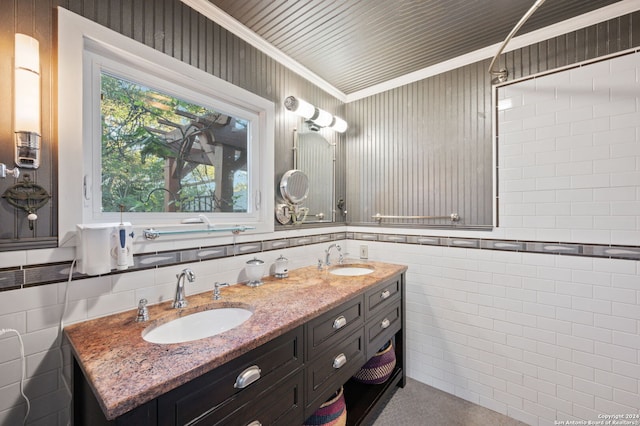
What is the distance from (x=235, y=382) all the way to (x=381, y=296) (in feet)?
3.73

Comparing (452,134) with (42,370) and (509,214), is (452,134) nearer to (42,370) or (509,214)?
(509,214)

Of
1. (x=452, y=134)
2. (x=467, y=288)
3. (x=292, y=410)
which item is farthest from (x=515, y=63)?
(x=292, y=410)

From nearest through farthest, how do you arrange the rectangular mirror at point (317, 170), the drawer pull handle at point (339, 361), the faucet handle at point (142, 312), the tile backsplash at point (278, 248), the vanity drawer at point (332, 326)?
the tile backsplash at point (278, 248)
the faucet handle at point (142, 312)
the vanity drawer at point (332, 326)
the drawer pull handle at point (339, 361)
the rectangular mirror at point (317, 170)

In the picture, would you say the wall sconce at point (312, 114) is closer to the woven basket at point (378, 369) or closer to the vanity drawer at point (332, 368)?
the vanity drawer at point (332, 368)

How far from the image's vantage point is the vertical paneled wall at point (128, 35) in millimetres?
917

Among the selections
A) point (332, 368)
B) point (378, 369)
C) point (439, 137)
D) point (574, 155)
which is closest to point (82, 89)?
point (332, 368)

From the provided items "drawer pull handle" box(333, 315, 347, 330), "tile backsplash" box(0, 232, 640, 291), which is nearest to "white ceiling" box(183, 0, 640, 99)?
"tile backsplash" box(0, 232, 640, 291)

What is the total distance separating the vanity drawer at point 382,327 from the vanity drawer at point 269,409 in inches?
24.9

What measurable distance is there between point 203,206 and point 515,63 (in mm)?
2183

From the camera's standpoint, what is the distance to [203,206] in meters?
1.55

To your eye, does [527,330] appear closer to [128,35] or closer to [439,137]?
[439,137]

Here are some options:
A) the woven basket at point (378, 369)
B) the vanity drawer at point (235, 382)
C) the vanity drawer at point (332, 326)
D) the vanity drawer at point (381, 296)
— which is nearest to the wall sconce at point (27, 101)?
the vanity drawer at point (235, 382)

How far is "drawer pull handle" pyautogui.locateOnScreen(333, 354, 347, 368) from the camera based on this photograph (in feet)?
4.37

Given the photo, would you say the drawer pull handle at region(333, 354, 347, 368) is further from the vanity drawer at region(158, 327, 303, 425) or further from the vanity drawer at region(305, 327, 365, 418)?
the vanity drawer at region(158, 327, 303, 425)
